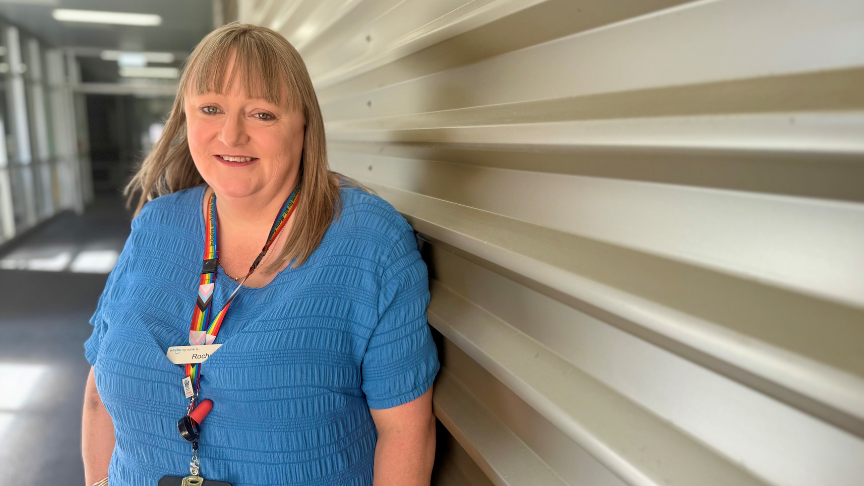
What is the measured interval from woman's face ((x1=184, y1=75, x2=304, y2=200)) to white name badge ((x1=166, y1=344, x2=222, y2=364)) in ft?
1.34

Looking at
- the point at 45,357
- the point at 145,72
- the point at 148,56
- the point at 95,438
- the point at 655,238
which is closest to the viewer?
the point at 655,238

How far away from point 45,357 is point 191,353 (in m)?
4.35

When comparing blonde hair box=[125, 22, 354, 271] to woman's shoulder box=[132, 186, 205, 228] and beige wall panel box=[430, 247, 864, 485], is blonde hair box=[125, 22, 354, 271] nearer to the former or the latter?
woman's shoulder box=[132, 186, 205, 228]

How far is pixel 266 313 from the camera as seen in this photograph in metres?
1.35

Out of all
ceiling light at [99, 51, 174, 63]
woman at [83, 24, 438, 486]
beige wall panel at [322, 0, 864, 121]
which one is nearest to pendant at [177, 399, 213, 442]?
woman at [83, 24, 438, 486]

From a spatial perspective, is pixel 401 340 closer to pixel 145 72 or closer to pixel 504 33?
pixel 504 33

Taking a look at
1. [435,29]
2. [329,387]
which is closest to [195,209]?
[329,387]

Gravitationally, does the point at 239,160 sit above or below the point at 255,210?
above

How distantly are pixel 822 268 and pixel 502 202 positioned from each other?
25.1 inches

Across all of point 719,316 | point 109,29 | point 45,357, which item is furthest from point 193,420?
point 109,29

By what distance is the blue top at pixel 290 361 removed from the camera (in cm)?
133

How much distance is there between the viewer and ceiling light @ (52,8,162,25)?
1201 centimetres

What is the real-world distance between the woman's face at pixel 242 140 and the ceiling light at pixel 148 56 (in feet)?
56.6

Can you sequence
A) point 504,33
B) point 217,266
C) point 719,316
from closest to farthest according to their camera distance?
point 719,316 → point 504,33 → point 217,266
